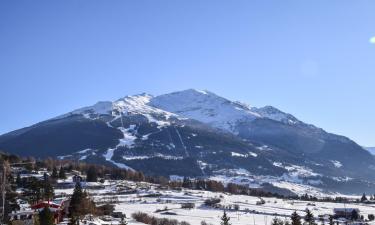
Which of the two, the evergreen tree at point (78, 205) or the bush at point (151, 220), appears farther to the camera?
the bush at point (151, 220)

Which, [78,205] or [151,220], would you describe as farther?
[151,220]

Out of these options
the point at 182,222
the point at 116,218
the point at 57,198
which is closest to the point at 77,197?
the point at 116,218

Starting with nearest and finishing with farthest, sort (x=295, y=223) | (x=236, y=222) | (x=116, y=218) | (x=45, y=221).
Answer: (x=45, y=221), (x=295, y=223), (x=116, y=218), (x=236, y=222)

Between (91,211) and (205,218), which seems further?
(205,218)

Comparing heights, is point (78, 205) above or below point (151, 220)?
above

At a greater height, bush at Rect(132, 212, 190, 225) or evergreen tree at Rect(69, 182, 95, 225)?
evergreen tree at Rect(69, 182, 95, 225)

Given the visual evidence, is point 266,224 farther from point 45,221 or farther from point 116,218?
point 45,221

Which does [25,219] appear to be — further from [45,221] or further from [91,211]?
[45,221]

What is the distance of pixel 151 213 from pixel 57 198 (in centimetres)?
3145

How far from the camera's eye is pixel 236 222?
196875 mm

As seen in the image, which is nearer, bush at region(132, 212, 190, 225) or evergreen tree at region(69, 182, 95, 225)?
evergreen tree at region(69, 182, 95, 225)

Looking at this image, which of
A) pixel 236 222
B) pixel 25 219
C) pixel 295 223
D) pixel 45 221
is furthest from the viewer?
pixel 236 222

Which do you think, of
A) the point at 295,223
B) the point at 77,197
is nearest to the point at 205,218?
the point at 77,197

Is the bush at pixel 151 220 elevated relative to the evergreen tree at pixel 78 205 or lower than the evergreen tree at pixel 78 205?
lower
